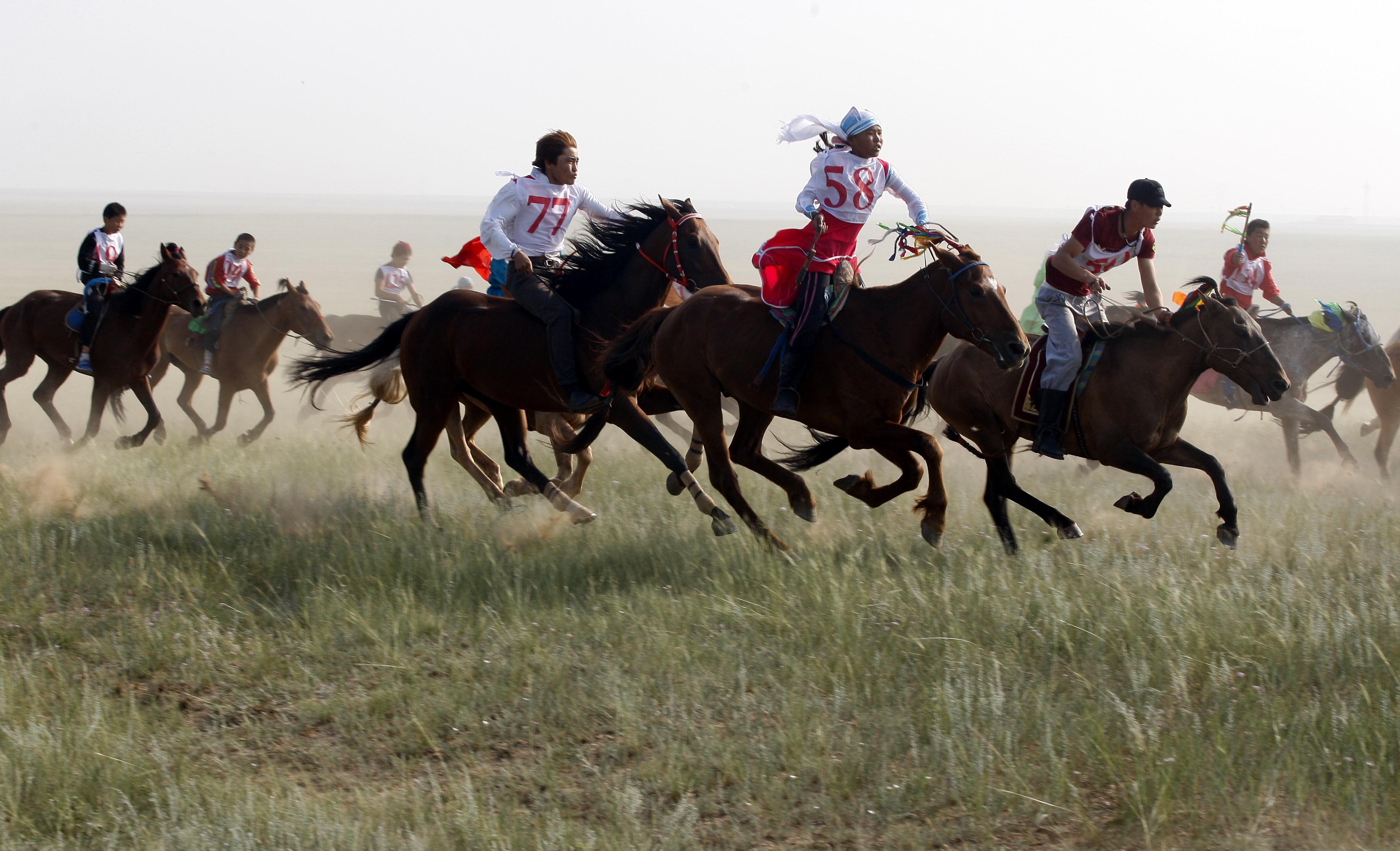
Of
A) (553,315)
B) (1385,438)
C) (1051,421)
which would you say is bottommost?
(1385,438)

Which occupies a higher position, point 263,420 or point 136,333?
point 136,333

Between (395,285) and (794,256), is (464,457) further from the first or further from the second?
(395,285)

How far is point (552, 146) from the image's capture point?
8422mm

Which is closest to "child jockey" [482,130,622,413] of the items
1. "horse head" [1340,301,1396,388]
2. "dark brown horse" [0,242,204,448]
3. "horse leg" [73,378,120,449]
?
"dark brown horse" [0,242,204,448]

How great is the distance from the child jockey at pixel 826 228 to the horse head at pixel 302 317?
7.86 m

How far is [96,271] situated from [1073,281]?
9.23m

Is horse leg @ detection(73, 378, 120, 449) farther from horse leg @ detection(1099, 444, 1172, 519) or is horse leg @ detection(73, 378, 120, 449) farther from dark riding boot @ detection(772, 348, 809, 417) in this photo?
horse leg @ detection(1099, 444, 1172, 519)

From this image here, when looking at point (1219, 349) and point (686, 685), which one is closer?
point (686, 685)

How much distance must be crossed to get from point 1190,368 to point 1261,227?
21.6ft

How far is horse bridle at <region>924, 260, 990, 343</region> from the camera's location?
21.6ft

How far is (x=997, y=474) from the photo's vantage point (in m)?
7.54

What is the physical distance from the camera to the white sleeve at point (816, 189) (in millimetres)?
7438

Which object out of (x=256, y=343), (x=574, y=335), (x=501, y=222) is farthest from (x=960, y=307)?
(x=256, y=343)

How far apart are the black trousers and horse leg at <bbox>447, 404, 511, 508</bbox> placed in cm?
160
